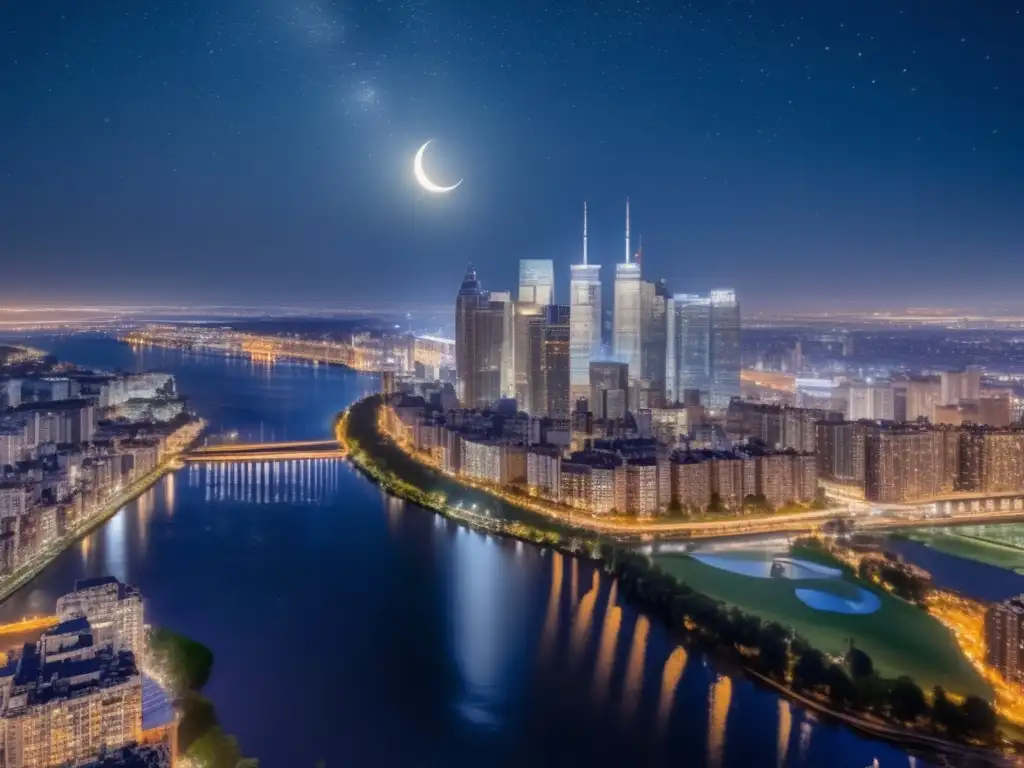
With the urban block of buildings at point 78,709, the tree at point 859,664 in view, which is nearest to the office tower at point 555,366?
the tree at point 859,664

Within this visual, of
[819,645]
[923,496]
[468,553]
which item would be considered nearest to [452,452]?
[468,553]

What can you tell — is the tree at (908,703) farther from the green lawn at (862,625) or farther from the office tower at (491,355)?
the office tower at (491,355)

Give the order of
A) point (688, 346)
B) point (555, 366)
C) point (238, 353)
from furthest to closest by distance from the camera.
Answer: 1. point (238, 353)
2. point (688, 346)
3. point (555, 366)

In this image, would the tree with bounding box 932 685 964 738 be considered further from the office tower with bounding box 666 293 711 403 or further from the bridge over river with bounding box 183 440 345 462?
the office tower with bounding box 666 293 711 403

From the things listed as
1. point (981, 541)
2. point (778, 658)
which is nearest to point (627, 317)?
point (981, 541)

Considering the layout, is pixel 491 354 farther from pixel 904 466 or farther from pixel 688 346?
pixel 904 466

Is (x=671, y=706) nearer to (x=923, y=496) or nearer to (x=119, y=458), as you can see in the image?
(x=923, y=496)
